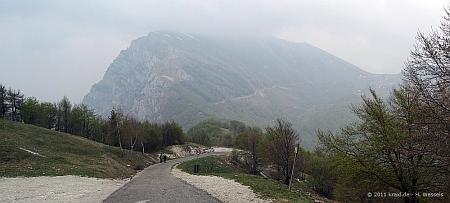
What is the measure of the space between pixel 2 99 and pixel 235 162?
6073 centimetres

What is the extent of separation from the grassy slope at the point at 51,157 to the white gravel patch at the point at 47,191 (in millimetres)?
3940

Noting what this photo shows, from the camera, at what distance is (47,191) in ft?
62.1

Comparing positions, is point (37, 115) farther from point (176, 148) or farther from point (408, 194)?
point (408, 194)

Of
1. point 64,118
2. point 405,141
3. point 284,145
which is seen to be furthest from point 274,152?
point 64,118

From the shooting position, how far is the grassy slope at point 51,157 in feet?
94.7

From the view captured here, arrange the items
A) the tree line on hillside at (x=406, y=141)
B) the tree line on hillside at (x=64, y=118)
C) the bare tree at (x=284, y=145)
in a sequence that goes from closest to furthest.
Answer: the tree line on hillside at (x=406, y=141), the bare tree at (x=284, y=145), the tree line on hillside at (x=64, y=118)

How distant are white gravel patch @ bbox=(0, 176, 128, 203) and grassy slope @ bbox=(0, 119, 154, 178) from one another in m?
3.94

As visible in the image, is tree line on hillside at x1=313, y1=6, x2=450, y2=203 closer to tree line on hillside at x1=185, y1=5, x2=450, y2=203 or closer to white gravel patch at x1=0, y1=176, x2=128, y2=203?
tree line on hillside at x1=185, y1=5, x2=450, y2=203

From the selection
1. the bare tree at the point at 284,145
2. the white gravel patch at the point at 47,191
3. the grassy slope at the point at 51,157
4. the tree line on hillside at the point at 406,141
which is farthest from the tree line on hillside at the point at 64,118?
the tree line on hillside at the point at 406,141

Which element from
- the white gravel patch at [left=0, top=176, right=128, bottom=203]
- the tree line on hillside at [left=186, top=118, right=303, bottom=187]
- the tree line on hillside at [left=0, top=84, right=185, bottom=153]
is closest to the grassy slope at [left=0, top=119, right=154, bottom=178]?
the white gravel patch at [left=0, top=176, right=128, bottom=203]

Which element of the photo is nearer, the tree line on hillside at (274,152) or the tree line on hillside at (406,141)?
the tree line on hillside at (406,141)

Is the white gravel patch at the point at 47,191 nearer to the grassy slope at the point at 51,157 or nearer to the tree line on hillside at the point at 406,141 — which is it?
the grassy slope at the point at 51,157

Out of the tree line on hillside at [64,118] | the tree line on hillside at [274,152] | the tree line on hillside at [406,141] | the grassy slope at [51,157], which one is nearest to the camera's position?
the tree line on hillside at [406,141]

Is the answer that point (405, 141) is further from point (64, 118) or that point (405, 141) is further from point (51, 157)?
point (64, 118)
